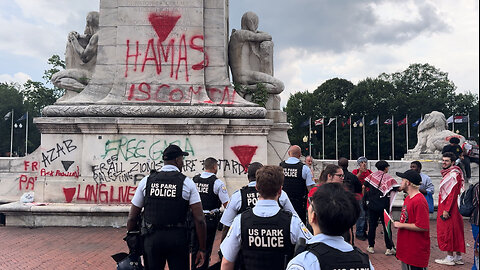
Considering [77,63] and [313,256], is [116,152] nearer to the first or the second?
[77,63]

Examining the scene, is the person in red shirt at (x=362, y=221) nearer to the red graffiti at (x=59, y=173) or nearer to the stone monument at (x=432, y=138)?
the red graffiti at (x=59, y=173)

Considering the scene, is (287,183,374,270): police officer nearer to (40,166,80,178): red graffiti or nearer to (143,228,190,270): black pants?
(143,228,190,270): black pants

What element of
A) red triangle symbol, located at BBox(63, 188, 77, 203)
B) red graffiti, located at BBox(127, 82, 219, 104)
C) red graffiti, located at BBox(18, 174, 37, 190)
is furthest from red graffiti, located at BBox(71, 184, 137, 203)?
red graffiti, located at BBox(18, 174, 37, 190)

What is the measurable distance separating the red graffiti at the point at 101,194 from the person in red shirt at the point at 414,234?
6.90 meters

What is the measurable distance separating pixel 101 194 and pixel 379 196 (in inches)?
258

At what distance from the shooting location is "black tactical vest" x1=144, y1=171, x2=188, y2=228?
4.39 meters

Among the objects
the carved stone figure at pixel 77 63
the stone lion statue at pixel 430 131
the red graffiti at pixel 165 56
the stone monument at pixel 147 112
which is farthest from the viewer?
the stone lion statue at pixel 430 131

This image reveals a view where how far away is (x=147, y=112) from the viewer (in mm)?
10391

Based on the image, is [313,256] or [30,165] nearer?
[313,256]

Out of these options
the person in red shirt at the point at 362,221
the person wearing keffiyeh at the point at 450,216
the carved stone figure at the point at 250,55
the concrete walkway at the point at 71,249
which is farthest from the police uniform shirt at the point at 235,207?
the carved stone figure at the point at 250,55

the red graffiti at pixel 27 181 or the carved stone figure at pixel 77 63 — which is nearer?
the carved stone figure at pixel 77 63

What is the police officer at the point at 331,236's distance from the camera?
7.28 feet

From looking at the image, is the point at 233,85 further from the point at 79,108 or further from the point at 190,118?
the point at 79,108

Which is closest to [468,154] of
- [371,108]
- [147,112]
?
[147,112]
